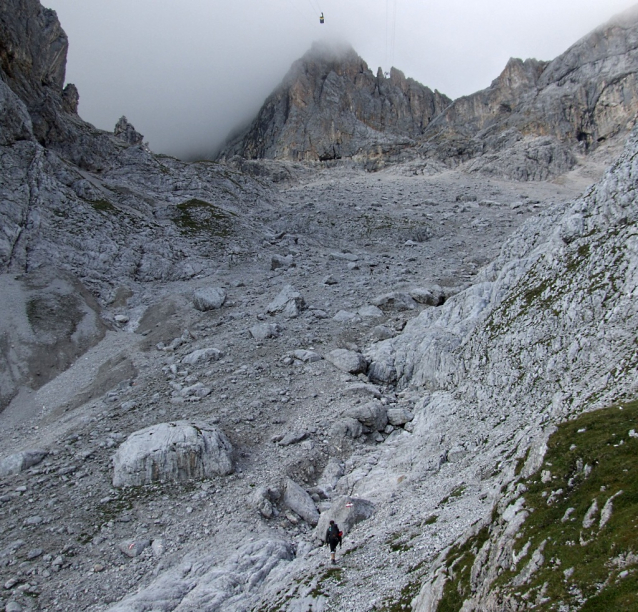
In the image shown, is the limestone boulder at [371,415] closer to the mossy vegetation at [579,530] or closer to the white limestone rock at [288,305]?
the mossy vegetation at [579,530]

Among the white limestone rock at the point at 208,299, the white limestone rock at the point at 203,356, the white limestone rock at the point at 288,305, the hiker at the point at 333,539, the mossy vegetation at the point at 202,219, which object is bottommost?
the hiker at the point at 333,539

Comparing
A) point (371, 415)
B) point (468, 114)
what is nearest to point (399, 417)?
point (371, 415)

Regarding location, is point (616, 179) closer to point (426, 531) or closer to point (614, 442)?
point (614, 442)

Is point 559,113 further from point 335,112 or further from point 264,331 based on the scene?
point 264,331

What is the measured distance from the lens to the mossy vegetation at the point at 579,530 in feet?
28.6

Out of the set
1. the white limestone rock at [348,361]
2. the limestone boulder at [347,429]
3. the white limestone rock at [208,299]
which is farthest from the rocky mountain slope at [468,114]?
the limestone boulder at [347,429]

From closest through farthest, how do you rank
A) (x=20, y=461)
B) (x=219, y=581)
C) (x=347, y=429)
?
(x=219, y=581) → (x=20, y=461) → (x=347, y=429)

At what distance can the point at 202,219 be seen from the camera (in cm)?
7756

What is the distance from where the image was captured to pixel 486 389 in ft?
89.5

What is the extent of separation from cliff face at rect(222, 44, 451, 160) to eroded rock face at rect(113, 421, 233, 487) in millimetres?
147355

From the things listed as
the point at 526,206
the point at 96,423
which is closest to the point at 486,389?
the point at 96,423

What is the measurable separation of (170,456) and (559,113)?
15195 centimetres

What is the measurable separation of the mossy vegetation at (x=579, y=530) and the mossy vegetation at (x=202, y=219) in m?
67.9

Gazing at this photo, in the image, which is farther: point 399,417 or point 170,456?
point 399,417
